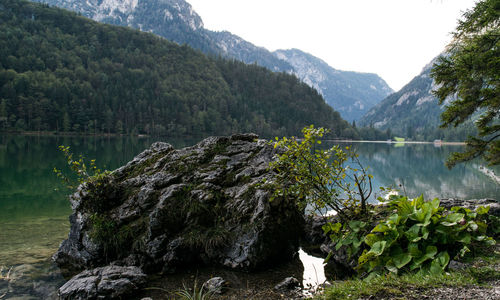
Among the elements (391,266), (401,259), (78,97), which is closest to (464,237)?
(401,259)

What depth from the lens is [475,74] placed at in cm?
976

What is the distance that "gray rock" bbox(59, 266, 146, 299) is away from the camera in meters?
6.25

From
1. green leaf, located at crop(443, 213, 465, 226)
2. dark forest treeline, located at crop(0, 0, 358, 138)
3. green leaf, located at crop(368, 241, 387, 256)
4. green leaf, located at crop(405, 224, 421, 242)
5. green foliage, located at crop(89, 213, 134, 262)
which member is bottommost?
green foliage, located at crop(89, 213, 134, 262)

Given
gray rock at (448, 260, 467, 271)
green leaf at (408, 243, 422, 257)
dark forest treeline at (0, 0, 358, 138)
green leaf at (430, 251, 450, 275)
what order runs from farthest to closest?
dark forest treeline at (0, 0, 358, 138) → green leaf at (408, 243, 422, 257) → gray rock at (448, 260, 467, 271) → green leaf at (430, 251, 450, 275)

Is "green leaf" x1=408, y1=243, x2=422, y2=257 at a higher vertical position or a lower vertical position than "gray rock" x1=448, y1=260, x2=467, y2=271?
higher

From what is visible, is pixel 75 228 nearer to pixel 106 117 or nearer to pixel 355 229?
pixel 355 229

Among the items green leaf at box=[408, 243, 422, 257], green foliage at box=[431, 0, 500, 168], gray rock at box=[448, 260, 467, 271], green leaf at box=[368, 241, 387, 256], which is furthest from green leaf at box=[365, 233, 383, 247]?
green foliage at box=[431, 0, 500, 168]

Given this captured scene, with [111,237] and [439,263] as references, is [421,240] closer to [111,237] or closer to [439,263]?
[439,263]

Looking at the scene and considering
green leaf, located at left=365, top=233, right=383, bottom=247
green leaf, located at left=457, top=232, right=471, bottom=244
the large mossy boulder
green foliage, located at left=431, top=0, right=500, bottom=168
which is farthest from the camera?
green foliage, located at left=431, top=0, right=500, bottom=168

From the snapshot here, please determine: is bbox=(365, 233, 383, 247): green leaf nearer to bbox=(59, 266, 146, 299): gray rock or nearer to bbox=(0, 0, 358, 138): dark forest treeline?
bbox=(59, 266, 146, 299): gray rock

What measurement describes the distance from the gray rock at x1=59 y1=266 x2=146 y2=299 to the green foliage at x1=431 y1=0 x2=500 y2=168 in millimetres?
11628

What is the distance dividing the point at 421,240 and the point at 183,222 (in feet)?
19.3

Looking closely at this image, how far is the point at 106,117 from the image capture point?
135m

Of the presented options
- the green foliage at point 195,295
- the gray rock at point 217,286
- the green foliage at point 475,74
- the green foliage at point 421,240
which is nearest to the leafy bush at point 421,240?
the green foliage at point 421,240
